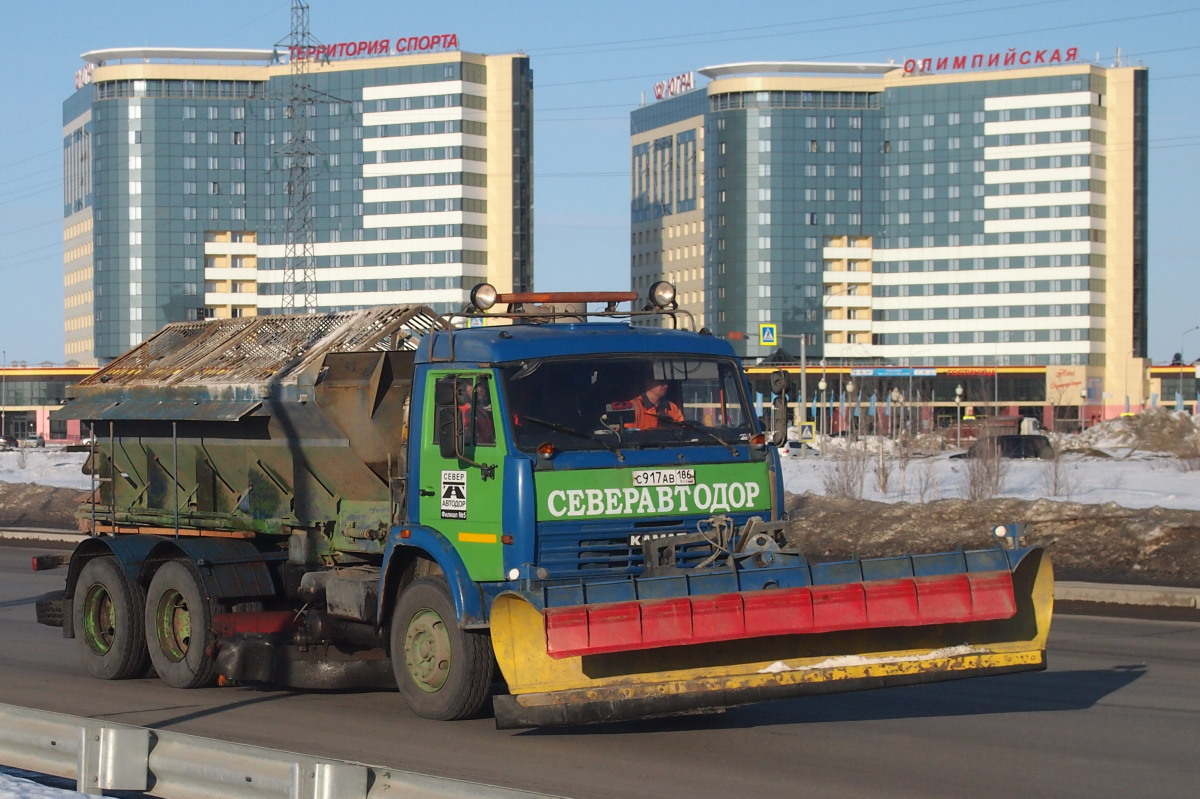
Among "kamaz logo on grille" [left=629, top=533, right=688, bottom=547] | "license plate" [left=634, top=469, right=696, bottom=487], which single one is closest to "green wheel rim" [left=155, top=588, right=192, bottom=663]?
"kamaz logo on grille" [left=629, top=533, right=688, bottom=547]

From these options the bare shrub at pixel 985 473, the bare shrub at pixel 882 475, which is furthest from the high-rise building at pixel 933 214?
the bare shrub at pixel 985 473

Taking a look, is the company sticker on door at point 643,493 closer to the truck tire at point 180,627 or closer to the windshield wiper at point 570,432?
the windshield wiper at point 570,432

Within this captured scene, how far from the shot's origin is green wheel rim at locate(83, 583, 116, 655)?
13.4m

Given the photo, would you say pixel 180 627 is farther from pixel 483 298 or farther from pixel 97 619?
pixel 483 298

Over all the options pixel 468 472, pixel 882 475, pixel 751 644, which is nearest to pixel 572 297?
pixel 468 472

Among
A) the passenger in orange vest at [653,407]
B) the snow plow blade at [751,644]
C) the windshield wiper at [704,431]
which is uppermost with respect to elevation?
the passenger in orange vest at [653,407]

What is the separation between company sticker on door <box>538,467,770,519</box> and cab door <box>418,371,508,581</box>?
41 cm

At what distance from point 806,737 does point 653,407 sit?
8.16ft

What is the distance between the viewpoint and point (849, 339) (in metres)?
151

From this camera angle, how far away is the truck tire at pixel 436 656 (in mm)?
9852

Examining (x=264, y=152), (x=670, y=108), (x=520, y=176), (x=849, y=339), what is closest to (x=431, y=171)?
(x=520, y=176)

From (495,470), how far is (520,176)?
131 meters

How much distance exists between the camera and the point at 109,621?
13.4 meters

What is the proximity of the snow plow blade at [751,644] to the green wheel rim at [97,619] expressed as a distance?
601cm
